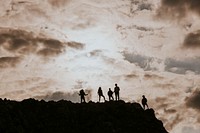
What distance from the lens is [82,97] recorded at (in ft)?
202

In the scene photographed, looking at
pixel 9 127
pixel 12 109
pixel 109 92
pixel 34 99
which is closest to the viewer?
pixel 9 127

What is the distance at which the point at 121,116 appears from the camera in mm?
60500

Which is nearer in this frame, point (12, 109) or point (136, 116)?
point (12, 109)

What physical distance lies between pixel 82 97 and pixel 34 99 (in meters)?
6.93

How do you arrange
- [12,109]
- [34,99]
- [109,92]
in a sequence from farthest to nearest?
[109,92] → [34,99] → [12,109]

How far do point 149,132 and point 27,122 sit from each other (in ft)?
54.6

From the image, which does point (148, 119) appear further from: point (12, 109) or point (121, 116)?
point (12, 109)

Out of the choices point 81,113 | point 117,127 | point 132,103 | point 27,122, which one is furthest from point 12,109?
point 132,103

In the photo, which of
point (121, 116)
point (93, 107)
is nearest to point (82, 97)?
point (93, 107)

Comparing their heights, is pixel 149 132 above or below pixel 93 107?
below

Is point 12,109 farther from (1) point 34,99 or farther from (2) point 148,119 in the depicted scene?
(2) point 148,119

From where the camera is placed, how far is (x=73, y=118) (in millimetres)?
57719

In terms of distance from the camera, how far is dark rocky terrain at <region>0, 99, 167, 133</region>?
5428cm

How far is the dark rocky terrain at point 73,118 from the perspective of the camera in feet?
178
